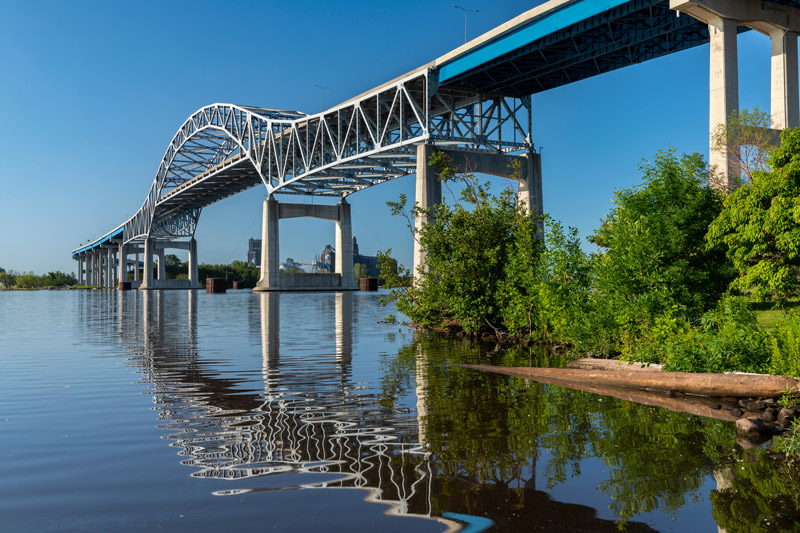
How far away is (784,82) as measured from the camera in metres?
29.7

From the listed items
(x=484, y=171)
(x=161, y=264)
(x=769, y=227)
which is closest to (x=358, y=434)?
(x=769, y=227)

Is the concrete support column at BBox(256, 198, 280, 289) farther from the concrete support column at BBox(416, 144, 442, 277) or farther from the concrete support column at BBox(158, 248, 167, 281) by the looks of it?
the concrete support column at BBox(158, 248, 167, 281)

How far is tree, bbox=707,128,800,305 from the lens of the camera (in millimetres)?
13961

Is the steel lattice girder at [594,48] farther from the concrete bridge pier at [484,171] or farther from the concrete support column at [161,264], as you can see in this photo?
the concrete support column at [161,264]

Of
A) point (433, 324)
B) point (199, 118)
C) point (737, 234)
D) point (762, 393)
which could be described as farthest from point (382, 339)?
point (199, 118)

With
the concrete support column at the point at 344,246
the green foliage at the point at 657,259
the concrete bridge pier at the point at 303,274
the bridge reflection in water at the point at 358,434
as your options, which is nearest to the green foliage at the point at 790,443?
the bridge reflection in water at the point at 358,434

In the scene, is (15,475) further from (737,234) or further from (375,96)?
(375,96)

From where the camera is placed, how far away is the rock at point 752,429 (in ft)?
25.8

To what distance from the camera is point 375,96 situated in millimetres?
57688

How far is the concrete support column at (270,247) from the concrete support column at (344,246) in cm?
950

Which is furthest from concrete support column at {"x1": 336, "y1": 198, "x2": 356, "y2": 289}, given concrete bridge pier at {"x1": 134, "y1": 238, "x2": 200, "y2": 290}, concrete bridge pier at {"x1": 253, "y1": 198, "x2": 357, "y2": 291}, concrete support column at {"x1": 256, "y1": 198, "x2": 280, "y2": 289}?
concrete bridge pier at {"x1": 134, "y1": 238, "x2": 200, "y2": 290}

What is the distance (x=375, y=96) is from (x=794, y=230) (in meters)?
47.3

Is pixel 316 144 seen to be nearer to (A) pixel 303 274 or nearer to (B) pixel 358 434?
(A) pixel 303 274

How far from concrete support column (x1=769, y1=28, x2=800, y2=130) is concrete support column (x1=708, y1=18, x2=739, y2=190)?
2.63m
